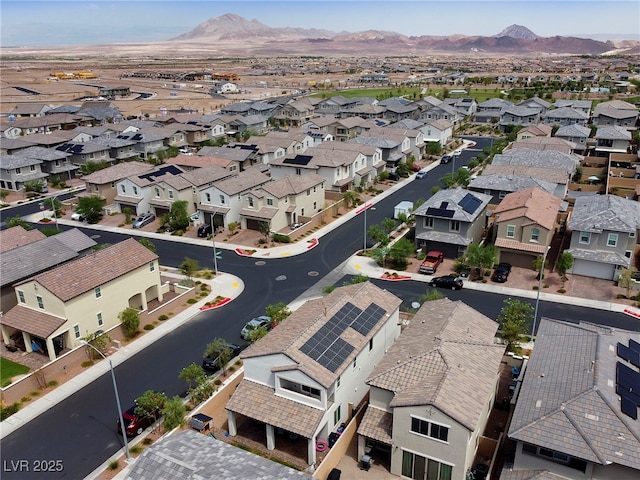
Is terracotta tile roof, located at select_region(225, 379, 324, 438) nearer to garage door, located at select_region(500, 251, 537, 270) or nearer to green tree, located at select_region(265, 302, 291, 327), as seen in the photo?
green tree, located at select_region(265, 302, 291, 327)

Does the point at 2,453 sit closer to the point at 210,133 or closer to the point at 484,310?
the point at 484,310

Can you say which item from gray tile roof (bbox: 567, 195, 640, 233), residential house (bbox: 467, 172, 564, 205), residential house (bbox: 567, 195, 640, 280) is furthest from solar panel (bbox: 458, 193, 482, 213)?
residential house (bbox: 567, 195, 640, 280)

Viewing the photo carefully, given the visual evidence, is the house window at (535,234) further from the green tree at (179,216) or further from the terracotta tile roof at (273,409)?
the green tree at (179,216)

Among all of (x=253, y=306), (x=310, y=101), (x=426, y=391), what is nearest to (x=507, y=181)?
(x=253, y=306)

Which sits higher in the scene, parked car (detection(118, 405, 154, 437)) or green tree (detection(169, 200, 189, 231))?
green tree (detection(169, 200, 189, 231))

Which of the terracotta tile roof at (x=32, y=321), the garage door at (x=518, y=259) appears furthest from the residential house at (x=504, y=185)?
the terracotta tile roof at (x=32, y=321)

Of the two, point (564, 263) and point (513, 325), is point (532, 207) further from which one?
point (513, 325)
